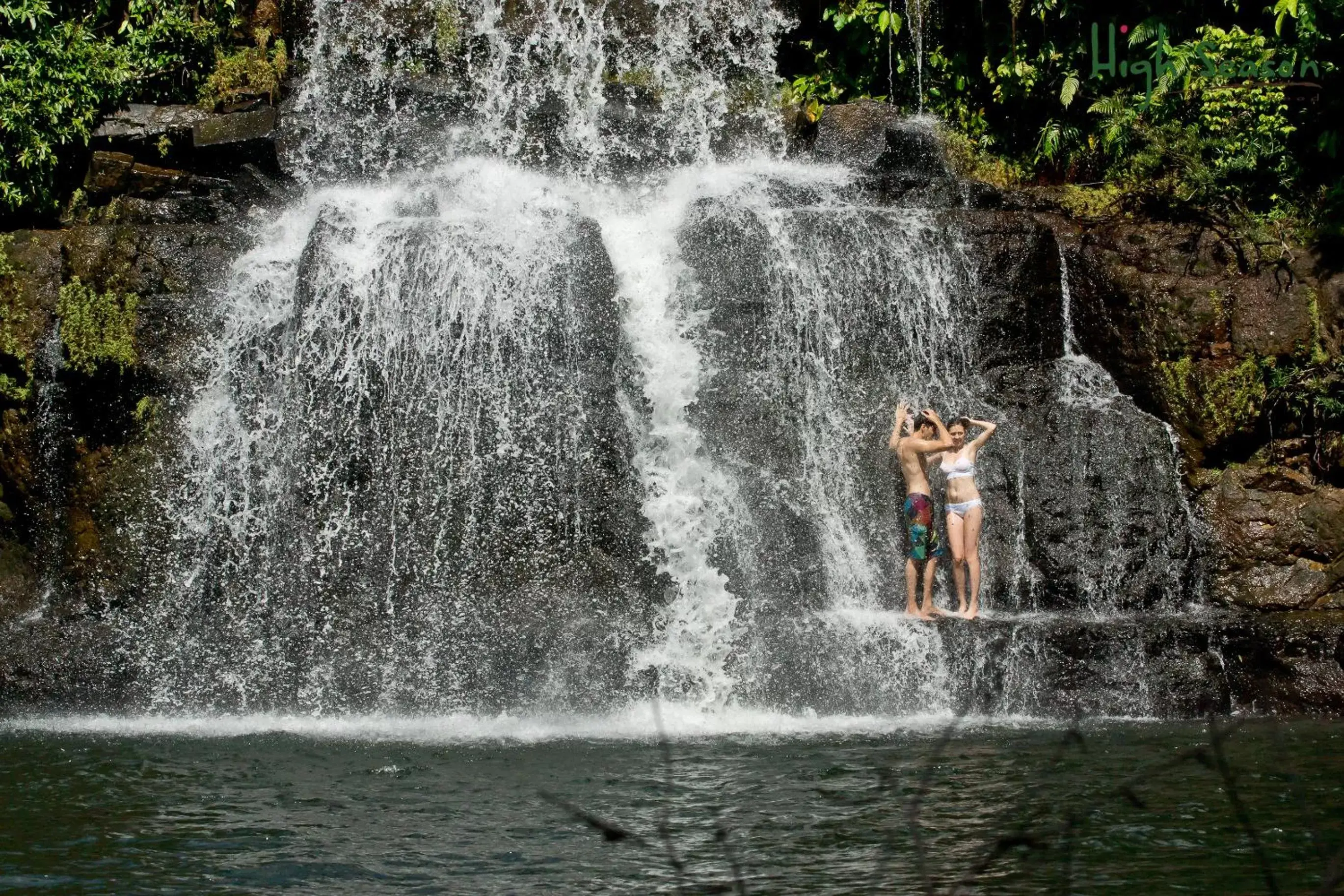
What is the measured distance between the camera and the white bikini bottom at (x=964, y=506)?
10.2 metres

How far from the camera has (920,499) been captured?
10.3 metres

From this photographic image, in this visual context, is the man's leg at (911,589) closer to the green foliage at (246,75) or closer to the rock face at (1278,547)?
the rock face at (1278,547)

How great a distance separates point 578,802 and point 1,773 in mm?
3295

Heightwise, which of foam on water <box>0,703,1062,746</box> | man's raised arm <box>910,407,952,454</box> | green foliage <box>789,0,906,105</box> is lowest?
foam on water <box>0,703,1062,746</box>

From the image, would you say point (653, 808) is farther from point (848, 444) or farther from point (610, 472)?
point (848, 444)

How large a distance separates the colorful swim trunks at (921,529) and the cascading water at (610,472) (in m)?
0.45

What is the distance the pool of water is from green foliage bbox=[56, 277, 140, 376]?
3.06 m

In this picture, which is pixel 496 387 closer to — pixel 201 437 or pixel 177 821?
pixel 201 437

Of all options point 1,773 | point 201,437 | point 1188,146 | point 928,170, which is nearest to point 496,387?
point 201,437

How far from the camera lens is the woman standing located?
1022 centimetres

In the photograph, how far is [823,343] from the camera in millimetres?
11375

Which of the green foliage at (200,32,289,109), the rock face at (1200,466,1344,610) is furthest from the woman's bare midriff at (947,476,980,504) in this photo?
the green foliage at (200,32,289,109)

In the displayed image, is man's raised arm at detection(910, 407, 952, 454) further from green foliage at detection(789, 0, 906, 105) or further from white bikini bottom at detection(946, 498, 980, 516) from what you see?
green foliage at detection(789, 0, 906, 105)

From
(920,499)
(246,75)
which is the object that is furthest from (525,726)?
(246,75)
